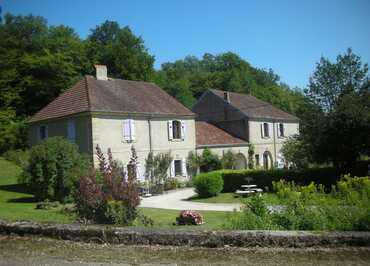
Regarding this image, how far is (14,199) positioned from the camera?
21.9 m

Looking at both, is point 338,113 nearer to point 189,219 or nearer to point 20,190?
point 189,219

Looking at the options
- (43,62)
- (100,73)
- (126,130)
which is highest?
(43,62)

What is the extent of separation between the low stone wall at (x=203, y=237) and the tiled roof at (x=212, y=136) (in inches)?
1045

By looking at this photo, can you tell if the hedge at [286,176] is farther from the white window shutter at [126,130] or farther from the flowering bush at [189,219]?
the flowering bush at [189,219]

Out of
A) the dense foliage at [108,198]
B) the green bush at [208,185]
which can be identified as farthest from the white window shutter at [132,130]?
the dense foliage at [108,198]

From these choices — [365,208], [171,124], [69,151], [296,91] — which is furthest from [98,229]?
[296,91]

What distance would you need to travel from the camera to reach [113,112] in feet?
88.2

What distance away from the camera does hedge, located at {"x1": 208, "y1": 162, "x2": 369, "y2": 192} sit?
24.4 metres

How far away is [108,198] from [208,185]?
14165mm

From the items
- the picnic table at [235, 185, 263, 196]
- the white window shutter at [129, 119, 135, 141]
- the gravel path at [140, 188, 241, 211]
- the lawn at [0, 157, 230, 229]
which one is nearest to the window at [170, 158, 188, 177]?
the gravel path at [140, 188, 241, 211]

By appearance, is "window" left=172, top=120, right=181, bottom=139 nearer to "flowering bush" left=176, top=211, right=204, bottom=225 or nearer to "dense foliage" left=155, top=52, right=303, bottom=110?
"flowering bush" left=176, top=211, right=204, bottom=225

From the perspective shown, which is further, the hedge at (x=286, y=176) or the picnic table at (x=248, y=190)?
the hedge at (x=286, y=176)

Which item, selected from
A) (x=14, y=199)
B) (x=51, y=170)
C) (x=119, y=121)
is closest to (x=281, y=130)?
(x=119, y=121)

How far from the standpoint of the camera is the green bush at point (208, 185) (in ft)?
78.4
